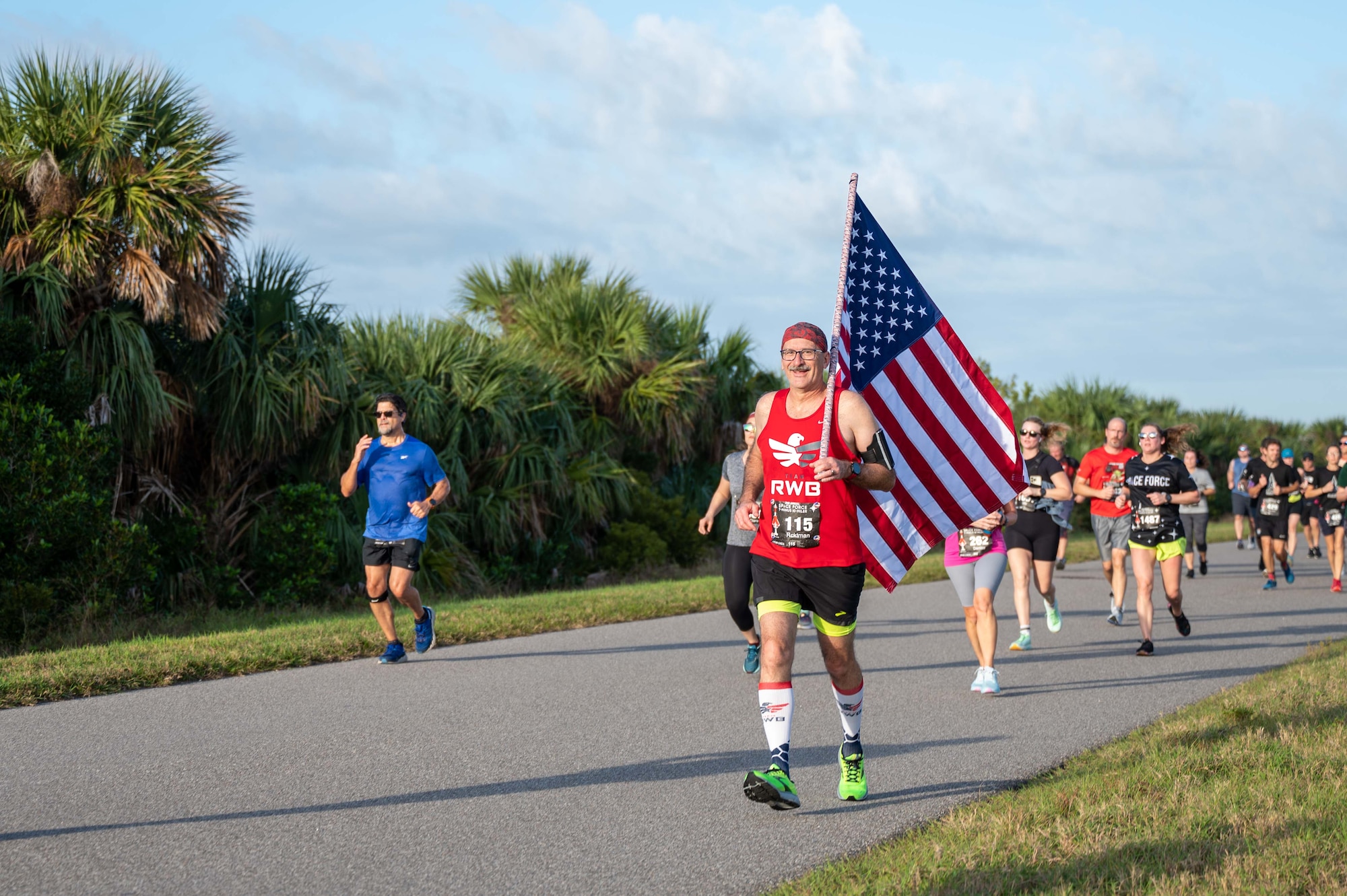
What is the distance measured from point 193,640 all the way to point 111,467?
127 inches

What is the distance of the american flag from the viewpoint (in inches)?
262

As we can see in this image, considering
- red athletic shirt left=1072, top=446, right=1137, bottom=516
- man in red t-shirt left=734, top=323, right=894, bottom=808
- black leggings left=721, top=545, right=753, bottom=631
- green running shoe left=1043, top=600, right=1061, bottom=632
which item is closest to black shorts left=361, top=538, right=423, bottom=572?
black leggings left=721, top=545, right=753, bottom=631

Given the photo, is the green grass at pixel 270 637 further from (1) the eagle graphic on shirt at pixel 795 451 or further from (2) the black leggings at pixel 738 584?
(1) the eagle graphic on shirt at pixel 795 451

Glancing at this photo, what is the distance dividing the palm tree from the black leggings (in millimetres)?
6958

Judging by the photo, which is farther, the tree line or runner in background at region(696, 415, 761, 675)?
the tree line

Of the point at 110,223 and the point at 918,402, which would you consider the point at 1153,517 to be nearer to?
the point at 918,402

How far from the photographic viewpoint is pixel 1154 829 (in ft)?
16.3

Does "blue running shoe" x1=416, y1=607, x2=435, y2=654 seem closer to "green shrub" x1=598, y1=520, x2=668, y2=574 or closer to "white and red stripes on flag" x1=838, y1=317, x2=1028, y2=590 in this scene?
"white and red stripes on flag" x1=838, y1=317, x2=1028, y2=590

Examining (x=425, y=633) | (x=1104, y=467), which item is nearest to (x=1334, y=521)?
(x=1104, y=467)

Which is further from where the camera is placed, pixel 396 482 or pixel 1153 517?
pixel 1153 517

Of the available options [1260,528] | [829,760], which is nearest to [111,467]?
[829,760]

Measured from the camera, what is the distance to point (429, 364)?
17.3 meters

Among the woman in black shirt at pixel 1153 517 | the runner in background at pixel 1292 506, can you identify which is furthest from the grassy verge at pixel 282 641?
the runner in background at pixel 1292 506

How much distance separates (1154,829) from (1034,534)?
22.4ft
